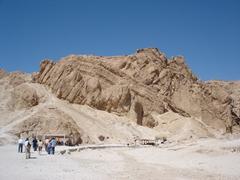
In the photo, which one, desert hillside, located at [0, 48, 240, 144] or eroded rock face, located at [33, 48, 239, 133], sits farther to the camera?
eroded rock face, located at [33, 48, 239, 133]

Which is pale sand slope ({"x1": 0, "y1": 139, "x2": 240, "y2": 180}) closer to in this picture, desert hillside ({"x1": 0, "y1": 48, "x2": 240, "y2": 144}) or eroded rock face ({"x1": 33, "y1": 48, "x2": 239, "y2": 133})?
desert hillside ({"x1": 0, "y1": 48, "x2": 240, "y2": 144})

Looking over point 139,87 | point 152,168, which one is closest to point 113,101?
point 139,87

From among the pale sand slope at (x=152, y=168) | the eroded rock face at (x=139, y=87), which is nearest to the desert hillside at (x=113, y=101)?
the eroded rock face at (x=139, y=87)

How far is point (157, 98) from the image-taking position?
7988cm

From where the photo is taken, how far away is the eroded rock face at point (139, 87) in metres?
69.9

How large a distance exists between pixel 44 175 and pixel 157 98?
210ft

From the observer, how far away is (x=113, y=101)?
70.6 meters

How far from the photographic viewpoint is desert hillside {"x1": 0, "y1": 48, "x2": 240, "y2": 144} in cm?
5341

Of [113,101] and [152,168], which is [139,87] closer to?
[113,101]

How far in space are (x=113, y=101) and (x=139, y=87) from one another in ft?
30.6

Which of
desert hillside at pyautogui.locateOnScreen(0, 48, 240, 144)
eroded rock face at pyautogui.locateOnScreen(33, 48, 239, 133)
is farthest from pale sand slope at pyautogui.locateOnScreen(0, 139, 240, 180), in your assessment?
eroded rock face at pyautogui.locateOnScreen(33, 48, 239, 133)

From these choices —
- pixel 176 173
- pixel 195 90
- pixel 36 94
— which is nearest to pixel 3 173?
pixel 176 173

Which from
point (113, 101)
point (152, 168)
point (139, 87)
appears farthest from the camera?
point (139, 87)

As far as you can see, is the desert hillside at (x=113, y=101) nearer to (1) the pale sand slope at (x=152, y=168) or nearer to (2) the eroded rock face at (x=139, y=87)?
(2) the eroded rock face at (x=139, y=87)
